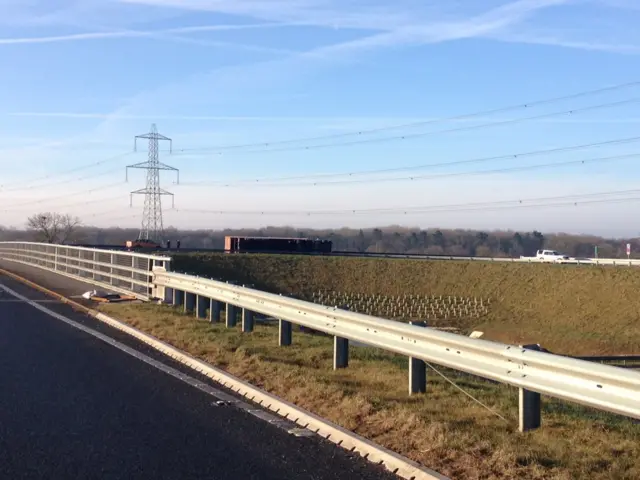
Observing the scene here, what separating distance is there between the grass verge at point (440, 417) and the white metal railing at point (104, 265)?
8.50 meters

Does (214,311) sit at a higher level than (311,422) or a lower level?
higher

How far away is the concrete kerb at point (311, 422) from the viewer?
6.16 metres

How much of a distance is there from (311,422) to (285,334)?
15.4 feet

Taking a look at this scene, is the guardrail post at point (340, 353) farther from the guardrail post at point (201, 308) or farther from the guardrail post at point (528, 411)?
the guardrail post at point (201, 308)

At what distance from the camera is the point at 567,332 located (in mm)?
43188

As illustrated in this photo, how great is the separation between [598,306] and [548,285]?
5055 mm

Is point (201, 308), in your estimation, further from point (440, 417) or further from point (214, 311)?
point (440, 417)

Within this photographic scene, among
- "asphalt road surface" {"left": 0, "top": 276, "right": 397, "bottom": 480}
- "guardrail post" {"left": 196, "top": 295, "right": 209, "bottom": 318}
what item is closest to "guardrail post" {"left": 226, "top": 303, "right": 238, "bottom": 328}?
Result: "guardrail post" {"left": 196, "top": 295, "right": 209, "bottom": 318}

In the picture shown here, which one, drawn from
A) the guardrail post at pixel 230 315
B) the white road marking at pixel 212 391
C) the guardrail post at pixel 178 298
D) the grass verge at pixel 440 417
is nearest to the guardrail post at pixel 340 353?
the grass verge at pixel 440 417

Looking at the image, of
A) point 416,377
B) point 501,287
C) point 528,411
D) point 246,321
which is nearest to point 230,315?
point 246,321

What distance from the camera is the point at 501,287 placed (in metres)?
53.1

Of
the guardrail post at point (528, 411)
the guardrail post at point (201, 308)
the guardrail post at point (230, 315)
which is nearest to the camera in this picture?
the guardrail post at point (528, 411)

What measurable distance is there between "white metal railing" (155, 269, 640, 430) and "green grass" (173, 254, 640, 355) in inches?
1191

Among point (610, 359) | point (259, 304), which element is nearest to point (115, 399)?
point (259, 304)
